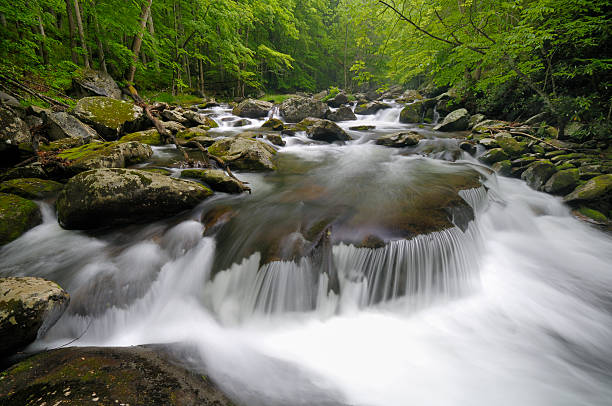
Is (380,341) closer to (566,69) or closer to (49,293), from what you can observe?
(49,293)

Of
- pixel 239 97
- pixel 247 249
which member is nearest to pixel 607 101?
pixel 247 249

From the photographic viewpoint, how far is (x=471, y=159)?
22.7 feet

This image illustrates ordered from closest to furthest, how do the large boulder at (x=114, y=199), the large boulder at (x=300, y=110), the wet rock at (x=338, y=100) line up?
the large boulder at (x=114, y=199), the large boulder at (x=300, y=110), the wet rock at (x=338, y=100)

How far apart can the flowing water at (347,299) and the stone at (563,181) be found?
121 centimetres

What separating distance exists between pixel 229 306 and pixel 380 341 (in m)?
1.70

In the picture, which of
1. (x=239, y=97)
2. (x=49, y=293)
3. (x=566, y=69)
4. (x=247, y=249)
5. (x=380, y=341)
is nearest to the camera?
(x=49, y=293)

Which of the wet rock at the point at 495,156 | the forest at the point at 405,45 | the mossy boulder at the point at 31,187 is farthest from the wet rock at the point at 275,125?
the mossy boulder at the point at 31,187

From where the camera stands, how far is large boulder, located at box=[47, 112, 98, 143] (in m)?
5.46

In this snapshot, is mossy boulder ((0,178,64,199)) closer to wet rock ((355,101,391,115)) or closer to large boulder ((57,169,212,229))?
large boulder ((57,169,212,229))

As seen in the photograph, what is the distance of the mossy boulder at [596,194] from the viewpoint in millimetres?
4312

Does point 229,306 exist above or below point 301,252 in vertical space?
below

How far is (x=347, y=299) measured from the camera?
2773mm

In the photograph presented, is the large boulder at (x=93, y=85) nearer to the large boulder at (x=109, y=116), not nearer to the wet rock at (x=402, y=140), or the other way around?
the large boulder at (x=109, y=116)

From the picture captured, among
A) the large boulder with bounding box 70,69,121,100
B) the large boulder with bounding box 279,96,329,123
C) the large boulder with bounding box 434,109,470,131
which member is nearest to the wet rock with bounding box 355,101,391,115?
the large boulder with bounding box 279,96,329,123
